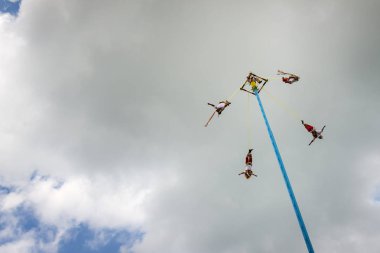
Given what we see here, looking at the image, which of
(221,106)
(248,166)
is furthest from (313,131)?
(221,106)

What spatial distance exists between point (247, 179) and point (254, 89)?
675 centimetres

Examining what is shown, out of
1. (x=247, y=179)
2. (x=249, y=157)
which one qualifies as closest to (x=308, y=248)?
(x=247, y=179)

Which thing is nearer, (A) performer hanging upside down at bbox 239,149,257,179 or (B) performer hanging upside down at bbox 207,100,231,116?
(A) performer hanging upside down at bbox 239,149,257,179

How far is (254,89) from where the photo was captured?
1967 centimetres

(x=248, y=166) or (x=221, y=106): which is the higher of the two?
(x=221, y=106)

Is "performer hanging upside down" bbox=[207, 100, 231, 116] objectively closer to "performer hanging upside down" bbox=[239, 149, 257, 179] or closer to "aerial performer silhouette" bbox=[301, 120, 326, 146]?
"performer hanging upside down" bbox=[239, 149, 257, 179]

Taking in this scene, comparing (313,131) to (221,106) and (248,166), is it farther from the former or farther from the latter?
(221,106)

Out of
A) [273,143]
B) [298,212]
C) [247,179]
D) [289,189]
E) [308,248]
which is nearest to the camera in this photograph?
[308,248]

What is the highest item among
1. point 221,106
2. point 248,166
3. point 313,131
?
point 221,106

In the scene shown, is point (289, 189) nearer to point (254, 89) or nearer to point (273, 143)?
point (273, 143)

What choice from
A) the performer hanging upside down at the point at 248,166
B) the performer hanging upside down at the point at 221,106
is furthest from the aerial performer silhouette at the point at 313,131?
the performer hanging upside down at the point at 221,106

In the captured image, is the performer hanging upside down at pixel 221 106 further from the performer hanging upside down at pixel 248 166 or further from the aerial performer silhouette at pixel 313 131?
the aerial performer silhouette at pixel 313 131

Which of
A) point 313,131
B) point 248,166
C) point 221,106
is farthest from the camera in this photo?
point 221,106

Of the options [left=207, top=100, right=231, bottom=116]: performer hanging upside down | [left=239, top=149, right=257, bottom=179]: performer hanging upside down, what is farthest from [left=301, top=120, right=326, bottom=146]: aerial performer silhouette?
[left=207, top=100, right=231, bottom=116]: performer hanging upside down
